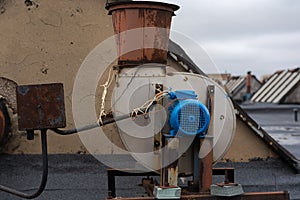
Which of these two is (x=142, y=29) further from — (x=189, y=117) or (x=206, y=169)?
(x=206, y=169)

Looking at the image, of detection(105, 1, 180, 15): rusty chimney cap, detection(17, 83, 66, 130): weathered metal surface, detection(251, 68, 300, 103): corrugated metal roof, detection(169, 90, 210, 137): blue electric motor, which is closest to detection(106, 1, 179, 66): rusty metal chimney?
detection(105, 1, 180, 15): rusty chimney cap

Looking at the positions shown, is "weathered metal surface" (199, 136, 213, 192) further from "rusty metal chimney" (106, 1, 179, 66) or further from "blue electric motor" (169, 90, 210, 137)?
"rusty metal chimney" (106, 1, 179, 66)

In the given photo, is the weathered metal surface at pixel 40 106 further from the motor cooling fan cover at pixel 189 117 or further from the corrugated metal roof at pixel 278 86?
the corrugated metal roof at pixel 278 86

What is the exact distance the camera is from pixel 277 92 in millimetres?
17562

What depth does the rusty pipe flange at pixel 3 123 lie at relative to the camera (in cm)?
463

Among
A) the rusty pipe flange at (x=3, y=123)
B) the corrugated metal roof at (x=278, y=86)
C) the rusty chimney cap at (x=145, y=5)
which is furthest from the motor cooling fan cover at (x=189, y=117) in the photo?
the corrugated metal roof at (x=278, y=86)

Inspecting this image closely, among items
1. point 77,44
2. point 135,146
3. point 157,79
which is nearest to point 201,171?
point 135,146

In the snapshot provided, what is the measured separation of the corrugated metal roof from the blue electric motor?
13.8m

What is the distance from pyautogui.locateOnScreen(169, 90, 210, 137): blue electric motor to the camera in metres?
2.94

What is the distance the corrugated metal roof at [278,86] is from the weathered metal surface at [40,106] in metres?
14.3

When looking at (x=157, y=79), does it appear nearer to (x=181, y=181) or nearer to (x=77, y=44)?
(x=181, y=181)

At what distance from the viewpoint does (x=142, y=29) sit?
312cm

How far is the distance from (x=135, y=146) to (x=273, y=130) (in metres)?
6.26

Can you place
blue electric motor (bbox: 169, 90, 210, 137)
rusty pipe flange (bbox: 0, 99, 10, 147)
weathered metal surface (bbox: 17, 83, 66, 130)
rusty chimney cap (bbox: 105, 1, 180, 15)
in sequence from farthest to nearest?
rusty pipe flange (bbox: 0, 99, 10, 147)
rusty chimney cap (bbox: 105, 1, 180, 15)
blue electric motor (bbox: 169, 90, 210, 137)
weathered metal surface (bbox: 17, 83, 66, 130)
